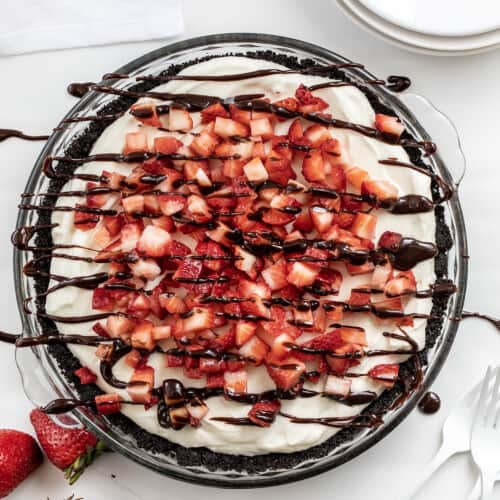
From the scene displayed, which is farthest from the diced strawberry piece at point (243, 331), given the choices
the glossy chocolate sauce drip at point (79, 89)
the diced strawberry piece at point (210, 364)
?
the glossy chocolate sauce drip at point (79, 89)

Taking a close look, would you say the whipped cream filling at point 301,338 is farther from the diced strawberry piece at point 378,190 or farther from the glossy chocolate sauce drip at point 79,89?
the glossy chocolate sauce drip at point 79,89

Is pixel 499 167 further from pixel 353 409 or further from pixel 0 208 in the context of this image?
pixel 0 208

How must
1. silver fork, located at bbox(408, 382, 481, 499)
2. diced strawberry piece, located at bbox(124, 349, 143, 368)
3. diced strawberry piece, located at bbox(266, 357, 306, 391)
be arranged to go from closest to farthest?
diced strawberry piece, located at bbox(266, 357, 306, 391), diced strawberry piece, located at bbox(124, 349, 143, 368), silver fork, located at bbox(408, 382, 481, 499)

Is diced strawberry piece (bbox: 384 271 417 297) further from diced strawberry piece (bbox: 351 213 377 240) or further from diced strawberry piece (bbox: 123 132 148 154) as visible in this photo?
diced strawberry piece (bbox: 123 132 148 154)

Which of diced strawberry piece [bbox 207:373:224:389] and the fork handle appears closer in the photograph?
diced strawberry piece [bbox 207:373:224:389]

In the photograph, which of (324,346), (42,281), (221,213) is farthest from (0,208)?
(324,346)

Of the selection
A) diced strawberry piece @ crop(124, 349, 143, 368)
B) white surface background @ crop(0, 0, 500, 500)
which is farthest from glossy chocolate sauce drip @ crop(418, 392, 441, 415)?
diced strawberry piece @ crop(124, 349, 143, 368)

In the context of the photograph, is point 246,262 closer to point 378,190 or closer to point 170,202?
point 170,202

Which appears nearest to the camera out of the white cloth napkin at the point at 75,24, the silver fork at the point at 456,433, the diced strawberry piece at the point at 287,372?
the diced strawberry piece at the point at 287,372
